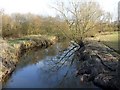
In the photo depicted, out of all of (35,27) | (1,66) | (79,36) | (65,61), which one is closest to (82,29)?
(79,36)

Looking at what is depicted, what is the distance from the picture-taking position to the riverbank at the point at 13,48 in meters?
19.2

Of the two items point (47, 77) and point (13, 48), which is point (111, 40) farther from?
point (47, 77)

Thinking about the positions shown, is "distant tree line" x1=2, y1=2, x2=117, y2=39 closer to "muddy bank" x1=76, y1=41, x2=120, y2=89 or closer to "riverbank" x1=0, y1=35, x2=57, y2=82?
"riverbank" x1=0, y1=35, x2=57, y2=82

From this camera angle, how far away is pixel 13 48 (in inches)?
1098

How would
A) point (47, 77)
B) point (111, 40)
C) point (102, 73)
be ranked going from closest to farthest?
1. point (102, 73)
2. point (47, 77)
3. point (111, 40)

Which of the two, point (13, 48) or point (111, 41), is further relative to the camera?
point (111, 41)

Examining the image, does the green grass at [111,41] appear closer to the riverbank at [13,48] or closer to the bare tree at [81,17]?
the bare tree at [81,17]

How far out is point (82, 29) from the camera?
30.9 metres

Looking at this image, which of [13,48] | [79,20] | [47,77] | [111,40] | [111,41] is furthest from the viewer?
[111,40]

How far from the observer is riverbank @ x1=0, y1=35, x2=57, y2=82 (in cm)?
1919

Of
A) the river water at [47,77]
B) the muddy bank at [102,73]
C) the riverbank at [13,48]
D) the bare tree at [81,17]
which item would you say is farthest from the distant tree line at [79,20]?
the muddy bank at [102,73]

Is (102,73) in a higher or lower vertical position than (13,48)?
lower

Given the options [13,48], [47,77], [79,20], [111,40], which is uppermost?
[79,20]

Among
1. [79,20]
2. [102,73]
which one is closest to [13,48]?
[79,20]
